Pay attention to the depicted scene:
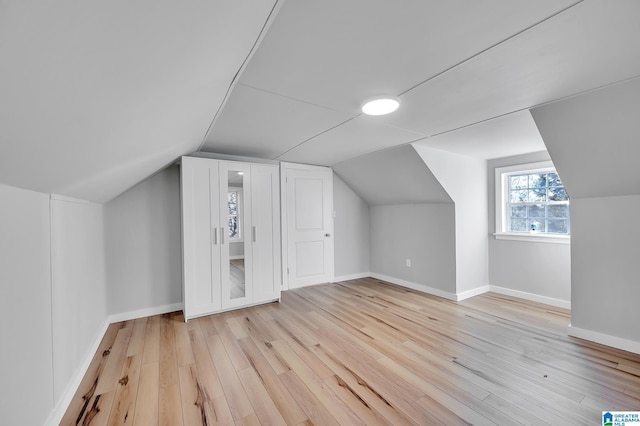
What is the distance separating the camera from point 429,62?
1.50 m

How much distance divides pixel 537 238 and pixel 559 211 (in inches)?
17.2

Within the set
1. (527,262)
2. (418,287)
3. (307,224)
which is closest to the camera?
(527,262)

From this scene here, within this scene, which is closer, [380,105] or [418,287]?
[380,105]

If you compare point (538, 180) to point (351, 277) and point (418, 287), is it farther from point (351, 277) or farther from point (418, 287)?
point (351, 277)

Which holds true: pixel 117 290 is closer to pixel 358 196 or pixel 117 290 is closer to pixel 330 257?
pixel 330 257

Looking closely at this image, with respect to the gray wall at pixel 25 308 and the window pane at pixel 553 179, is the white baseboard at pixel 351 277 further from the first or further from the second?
the gray wall at pixel 25 308

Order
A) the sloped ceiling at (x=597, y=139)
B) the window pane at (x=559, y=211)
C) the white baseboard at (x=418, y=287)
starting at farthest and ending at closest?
the white baseboard at (x=418, y=287) < the window pane at (x=559, y=211) < the sloped ceiling at (x=597, y=139)

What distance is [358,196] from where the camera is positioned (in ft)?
16.5

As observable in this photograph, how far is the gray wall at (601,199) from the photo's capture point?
6.53ft

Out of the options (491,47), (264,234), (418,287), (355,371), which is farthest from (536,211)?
(264,234)

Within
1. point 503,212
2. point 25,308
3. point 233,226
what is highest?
point 503,212

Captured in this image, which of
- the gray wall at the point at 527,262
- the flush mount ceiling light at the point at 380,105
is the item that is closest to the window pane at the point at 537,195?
the gray wall at the point at 527,262

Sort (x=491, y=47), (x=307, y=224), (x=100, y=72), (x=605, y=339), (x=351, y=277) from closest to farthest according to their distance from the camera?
1. (x=100, y=72)
2. (x=491, y=47)
3. (x=605, y=339)
4. (x=307, y=224)
5. (x=351, y=277)

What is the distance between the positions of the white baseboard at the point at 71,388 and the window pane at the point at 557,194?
206 inches
